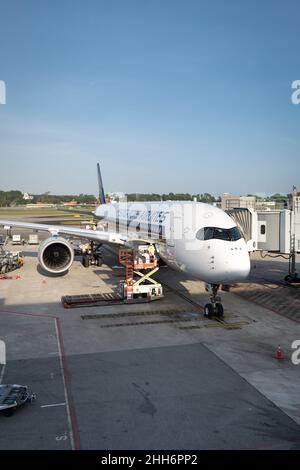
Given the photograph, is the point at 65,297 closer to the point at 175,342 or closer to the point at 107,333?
the point at 107,333

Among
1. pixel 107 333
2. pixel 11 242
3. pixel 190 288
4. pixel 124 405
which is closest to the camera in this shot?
pixel 124 405

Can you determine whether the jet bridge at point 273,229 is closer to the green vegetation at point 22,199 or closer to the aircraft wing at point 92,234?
the aircraft wing at point 92,234

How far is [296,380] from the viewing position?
31.6 feet

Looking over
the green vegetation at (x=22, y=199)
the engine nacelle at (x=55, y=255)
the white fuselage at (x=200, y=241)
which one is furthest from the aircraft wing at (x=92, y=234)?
the green vegetation at (x=22, y=199)

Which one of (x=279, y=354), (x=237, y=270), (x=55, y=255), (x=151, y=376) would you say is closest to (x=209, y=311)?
(x=237, y=270)

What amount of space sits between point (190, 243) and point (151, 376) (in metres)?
5.74

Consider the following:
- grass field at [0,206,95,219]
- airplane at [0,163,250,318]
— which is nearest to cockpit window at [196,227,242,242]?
airplane at [0,163,250,318]

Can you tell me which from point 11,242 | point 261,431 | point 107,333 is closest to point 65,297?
point 107,333

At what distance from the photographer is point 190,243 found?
568 inches

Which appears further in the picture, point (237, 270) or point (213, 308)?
point (213, 308)

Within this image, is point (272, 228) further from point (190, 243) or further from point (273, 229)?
point (190, 243)

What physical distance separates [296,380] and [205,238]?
555 centimetres

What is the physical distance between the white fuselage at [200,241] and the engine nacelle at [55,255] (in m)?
4.05

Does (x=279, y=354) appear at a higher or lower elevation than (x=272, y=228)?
lower
